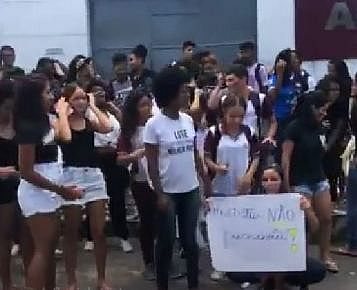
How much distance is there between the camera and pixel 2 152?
701 centimetres

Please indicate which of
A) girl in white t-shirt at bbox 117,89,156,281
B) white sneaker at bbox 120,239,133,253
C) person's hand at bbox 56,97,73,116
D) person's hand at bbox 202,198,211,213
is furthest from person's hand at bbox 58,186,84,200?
white sneaker at bbox 120,239,133,253

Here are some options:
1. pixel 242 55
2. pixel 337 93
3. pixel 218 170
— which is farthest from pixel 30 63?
pixel 218 170

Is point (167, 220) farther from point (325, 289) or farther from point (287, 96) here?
point (287, 96)

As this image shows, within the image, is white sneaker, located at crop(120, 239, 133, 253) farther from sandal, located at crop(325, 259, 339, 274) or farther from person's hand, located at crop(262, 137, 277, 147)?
sandal, located at crop(325, 259, 339, 274)

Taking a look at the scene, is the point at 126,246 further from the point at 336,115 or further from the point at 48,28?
the point at 48,28

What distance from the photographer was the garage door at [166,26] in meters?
13.8

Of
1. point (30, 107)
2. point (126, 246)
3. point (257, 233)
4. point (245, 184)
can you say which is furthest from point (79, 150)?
point (126, 246)

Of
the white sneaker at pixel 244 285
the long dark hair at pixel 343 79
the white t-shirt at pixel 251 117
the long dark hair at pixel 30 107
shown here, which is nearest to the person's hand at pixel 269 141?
the white t-shirt at pixel 251 117

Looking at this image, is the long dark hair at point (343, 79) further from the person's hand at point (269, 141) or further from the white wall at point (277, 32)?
the white wall at point (277, 32)

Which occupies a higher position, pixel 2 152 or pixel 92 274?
pixel 2 152

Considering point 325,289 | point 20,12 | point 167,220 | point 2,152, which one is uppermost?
point 20,12

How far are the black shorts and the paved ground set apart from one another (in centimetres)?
126

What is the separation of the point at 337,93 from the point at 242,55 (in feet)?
5.37

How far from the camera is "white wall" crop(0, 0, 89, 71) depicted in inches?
541
